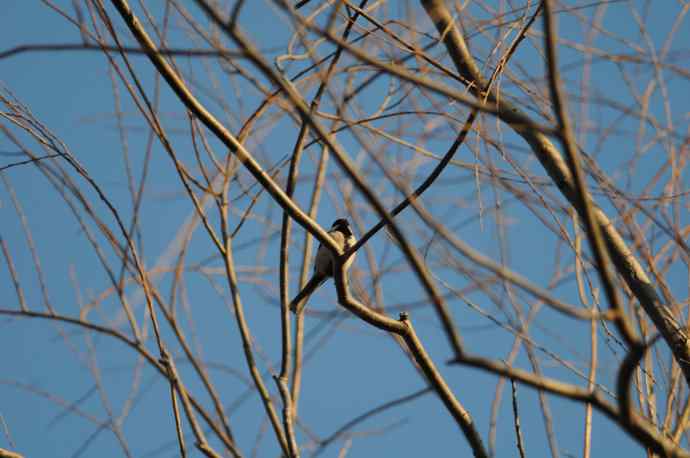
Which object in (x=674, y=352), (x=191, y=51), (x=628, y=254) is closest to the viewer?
(x=191, y=51)

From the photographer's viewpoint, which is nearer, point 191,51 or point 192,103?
point 191,51

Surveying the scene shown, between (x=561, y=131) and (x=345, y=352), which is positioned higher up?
(x=345, y=352)

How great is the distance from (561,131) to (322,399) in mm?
32876

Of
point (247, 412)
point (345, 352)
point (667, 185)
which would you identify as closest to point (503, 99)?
point (667, 185)

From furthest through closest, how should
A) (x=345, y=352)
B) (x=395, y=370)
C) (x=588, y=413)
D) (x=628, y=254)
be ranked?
(x=345, y=352), (x=395, y=370), (x=628, y=254), (x=588, y=413)

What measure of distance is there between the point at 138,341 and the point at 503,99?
111 cm

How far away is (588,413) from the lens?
1.70m

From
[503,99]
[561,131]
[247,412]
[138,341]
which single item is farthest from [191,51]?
[247,412]

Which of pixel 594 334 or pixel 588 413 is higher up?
pixel 594 334

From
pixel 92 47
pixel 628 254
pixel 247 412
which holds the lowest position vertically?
pixel 92 47

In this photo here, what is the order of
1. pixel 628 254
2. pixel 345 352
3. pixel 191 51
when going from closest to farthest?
1. pixel 191 51
2. pixel 628 254
3. pixel 345 352

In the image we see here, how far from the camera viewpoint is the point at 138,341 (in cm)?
188

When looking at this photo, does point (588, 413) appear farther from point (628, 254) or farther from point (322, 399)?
point (322, 399)

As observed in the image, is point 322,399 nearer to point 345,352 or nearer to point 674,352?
point 345,352
